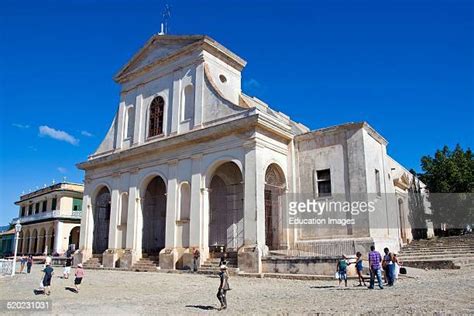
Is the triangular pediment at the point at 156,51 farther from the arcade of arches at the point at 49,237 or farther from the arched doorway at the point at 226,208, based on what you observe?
the arcade of arches at the point at 49,237

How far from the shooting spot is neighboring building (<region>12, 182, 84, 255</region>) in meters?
36.1

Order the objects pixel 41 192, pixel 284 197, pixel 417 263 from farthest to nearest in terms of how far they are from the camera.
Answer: pixel 41 192 < pixel 284 197 < pixel 417 263

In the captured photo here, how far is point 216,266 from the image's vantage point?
56.1 feet

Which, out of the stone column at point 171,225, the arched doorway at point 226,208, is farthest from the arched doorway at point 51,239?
the arched doorway at point 226,208

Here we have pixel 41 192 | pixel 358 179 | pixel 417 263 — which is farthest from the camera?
pixel 41 192

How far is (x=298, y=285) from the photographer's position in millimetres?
12734

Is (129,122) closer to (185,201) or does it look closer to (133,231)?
(133,231)

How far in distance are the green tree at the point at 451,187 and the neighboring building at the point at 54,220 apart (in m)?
28.9

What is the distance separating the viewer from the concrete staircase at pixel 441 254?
15969 millimetres

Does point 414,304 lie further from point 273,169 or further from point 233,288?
point 273,169

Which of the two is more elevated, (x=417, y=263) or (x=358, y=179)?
(x=358, y=179)

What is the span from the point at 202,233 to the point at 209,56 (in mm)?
8997

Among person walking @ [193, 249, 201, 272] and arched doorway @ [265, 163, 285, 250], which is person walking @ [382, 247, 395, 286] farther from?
person walking @ [193, 249, 201, 272]

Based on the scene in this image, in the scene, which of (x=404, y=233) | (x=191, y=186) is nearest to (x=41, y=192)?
(x=191, y=186)
